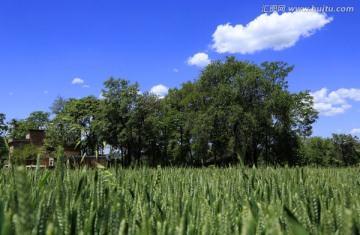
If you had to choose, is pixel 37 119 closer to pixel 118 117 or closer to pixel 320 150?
pixel 118 117

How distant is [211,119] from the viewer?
45.3 m

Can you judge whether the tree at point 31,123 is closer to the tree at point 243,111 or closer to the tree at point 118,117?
the tree at point 118,117

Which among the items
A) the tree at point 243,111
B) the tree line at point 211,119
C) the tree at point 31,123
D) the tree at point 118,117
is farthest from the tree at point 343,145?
the tree at point 31,123

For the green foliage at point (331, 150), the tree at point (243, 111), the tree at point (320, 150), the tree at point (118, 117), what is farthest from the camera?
the tree at point (320, 150)

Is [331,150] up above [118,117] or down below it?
below

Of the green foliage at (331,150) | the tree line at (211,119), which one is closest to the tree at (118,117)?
the tree line at (211,119)

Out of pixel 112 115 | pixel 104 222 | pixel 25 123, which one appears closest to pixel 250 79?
pixel 112 115

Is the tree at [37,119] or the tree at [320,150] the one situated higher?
the tree at [37,119]

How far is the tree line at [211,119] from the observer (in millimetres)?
45469

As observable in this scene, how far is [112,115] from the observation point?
55031 mm

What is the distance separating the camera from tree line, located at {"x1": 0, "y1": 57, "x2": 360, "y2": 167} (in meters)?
45.5

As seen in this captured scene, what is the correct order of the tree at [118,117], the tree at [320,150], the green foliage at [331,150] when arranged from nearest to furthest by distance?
1. the tree at [118,117]
2. the green foliage at [331,150]
3. the tree at [320,150]

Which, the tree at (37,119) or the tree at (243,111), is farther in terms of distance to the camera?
the tree at (37,119)

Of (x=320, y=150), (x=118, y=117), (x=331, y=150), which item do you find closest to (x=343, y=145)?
(x=331, y=150)
